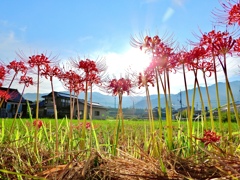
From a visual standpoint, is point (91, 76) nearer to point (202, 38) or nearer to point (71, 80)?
point (71, 80)

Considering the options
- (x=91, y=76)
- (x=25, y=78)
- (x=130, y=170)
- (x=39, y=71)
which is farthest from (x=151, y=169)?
(x=25, y=78)

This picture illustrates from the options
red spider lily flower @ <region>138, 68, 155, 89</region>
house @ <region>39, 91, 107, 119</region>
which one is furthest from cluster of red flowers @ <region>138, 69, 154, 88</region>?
house @ <region>39, 91, 107, 119</region>

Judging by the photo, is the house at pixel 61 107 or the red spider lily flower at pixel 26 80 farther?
the house at pixel 61 107

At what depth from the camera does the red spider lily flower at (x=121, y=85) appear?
2598mm

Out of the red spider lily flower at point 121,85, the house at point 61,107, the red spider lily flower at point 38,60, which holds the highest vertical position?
the house at point 61,107

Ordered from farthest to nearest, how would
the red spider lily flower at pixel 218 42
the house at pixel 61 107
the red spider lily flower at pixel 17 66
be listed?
the house at pixel 61 107, the red spider lily flower at pixel 17 66, the red spider lily flower at pixel 218 42

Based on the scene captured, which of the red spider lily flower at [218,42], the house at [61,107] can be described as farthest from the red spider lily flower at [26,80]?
the house at [61,107]

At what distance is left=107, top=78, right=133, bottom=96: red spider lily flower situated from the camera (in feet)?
8.52

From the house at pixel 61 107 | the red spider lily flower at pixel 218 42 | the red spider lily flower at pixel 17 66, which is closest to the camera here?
the red spider lily flower at pixel 218 42

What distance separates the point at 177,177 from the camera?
1.40 meters

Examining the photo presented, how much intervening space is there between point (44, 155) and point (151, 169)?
1.39 m

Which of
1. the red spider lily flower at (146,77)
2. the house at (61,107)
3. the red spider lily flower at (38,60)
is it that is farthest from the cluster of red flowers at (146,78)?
the house at (61,107)

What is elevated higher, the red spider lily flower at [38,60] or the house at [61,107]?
the house at [61,107]

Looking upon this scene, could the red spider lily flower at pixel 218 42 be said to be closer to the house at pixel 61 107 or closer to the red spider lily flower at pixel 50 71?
the red spider lily flower at pixel 50 71
